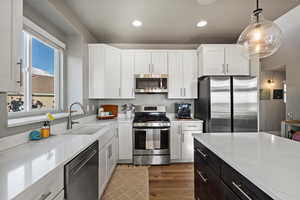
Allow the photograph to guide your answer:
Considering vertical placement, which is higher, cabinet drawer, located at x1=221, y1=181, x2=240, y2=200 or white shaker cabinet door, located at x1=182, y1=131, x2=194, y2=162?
cabinet drawer, located at x1=221, y1=181, x2=240, y2=200

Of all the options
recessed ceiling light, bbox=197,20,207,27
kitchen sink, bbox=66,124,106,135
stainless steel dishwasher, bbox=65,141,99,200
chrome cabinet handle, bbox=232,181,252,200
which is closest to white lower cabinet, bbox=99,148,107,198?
stainless steel dishwasher, bbox=65,141,99,200

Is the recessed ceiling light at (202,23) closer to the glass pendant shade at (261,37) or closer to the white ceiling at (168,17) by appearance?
the white ceiling at (168,17)

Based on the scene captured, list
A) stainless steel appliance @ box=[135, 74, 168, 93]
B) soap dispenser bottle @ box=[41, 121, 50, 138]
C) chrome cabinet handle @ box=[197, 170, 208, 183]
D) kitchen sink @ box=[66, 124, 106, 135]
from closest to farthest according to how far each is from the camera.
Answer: chrome cabinet handle @ box=[197, 170, 208, 183], soap dispenser bottle @ box=[41, 121, 50, 138], kitchen sink @ box=[66, 124, 106, 135], stainless steel appliance @ box=[135, 74, 168, 93]

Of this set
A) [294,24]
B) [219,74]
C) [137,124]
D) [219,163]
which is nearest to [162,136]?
[137,124]

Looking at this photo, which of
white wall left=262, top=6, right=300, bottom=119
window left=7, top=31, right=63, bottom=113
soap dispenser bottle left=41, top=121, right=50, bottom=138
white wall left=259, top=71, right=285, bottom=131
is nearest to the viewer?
soap dispenser bottle left=41, top=121, right=50, bottom=138

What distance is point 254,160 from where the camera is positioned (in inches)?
38.0

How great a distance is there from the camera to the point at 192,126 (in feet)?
10.2

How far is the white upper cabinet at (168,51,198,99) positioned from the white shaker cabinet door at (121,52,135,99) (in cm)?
81

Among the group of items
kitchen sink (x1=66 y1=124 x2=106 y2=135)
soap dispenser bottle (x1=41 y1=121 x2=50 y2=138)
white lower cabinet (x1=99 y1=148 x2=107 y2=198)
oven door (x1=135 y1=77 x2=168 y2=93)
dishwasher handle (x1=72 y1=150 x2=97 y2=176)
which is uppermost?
oven door (x1=135 y1=77 x2=168 y2=93)

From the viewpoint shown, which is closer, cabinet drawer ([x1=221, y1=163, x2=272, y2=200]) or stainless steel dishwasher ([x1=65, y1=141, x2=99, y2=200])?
cabinet drawer ([x1=221, y1=163, x2=272, y2=200])

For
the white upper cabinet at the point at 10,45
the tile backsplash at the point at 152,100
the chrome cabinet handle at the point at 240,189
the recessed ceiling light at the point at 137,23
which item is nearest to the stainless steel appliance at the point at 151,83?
the tile backsplash at the point at 152,100

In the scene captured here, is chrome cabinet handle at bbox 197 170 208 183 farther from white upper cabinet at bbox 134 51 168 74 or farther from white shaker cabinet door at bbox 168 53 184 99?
white upper cabinet at bbox 134 51 168 74

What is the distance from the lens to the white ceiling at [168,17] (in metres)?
2.27

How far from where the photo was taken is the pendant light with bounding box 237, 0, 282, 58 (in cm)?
150
